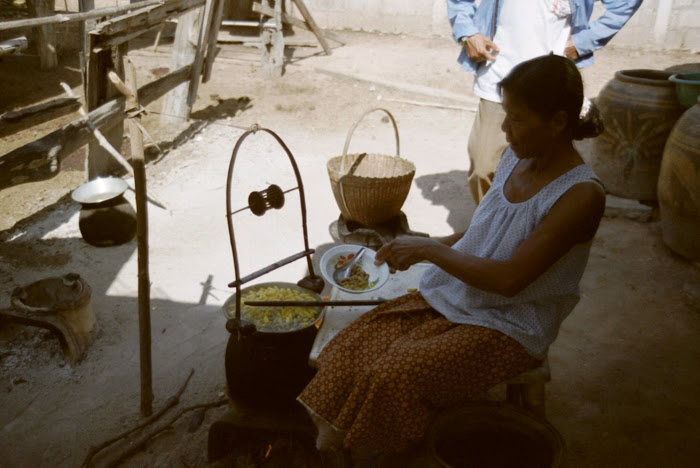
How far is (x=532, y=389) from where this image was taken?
7.75 ft

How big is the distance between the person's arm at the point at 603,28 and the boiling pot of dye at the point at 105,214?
3871mm

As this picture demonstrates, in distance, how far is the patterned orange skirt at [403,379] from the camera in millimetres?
2057

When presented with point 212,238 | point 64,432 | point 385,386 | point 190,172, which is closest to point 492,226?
point 385,386

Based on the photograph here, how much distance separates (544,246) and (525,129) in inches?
18.1

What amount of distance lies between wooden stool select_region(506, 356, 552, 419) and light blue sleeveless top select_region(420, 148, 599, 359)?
8 cm

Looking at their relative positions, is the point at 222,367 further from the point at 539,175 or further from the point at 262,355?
the point at 539,175

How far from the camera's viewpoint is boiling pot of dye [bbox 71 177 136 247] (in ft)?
15.7

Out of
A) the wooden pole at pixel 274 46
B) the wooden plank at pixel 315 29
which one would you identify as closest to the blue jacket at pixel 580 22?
the wooden pole at pixel 274 46

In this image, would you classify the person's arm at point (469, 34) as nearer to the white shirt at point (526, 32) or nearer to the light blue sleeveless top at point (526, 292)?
the white shirt at point (526, 32)

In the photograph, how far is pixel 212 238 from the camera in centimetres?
507

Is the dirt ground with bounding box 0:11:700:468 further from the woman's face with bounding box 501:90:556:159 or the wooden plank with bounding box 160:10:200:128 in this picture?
the woman's face with bounding box 501:90:556:159

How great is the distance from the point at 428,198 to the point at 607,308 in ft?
7.60

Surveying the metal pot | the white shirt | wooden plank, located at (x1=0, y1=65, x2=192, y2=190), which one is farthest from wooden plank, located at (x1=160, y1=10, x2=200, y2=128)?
the metal pot

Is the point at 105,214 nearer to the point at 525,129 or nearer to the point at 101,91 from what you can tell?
the point at 101,91
